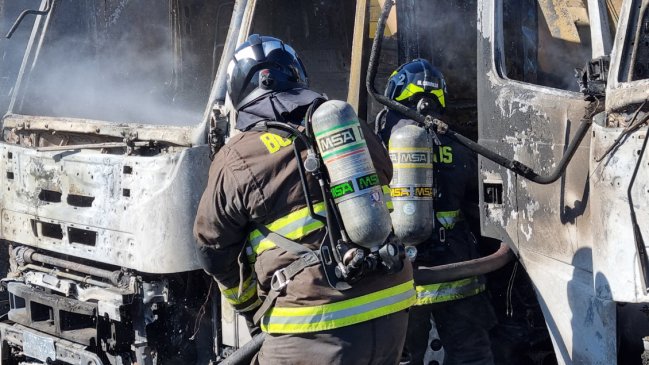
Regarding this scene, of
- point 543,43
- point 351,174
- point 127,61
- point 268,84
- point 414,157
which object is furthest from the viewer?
point 127,61

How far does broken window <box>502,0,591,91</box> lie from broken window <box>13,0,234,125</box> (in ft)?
8.51

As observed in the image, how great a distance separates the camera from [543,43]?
369cm

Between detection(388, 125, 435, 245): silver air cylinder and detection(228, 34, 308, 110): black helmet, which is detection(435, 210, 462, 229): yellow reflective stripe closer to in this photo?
detection(388, 125, 435, 245): silver air cylinder

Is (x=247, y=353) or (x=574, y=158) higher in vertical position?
(x=574, y=158)

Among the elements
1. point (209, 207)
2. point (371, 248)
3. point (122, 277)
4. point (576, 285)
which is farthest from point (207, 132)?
point (576, 285)

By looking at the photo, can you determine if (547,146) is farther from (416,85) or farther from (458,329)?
(458,329)

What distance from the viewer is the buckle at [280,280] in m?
2.86

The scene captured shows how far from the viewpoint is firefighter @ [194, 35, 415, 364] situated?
2.83m

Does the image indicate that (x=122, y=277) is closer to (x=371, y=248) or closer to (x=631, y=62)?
(x=371, y=248)

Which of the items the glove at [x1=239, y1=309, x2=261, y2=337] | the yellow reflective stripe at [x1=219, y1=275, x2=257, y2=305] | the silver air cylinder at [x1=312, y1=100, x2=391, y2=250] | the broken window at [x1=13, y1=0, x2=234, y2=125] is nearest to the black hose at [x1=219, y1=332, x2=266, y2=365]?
the glove at [x1=239, y1=309, x2=261, y2=337]

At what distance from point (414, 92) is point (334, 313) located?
5.21ft

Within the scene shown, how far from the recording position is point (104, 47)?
5.71 m

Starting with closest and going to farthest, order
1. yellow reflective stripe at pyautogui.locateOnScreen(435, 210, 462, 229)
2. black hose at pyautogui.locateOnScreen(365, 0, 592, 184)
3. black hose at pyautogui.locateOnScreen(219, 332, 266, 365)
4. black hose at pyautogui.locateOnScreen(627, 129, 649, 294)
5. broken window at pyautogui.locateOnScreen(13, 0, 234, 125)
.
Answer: black hose at pyautogui.locateOnScreen(627, 129, 649, 294) < black hose at pyautogui.locateOnScreen(365, 0, 592, 184) < black hose at pyautogui.locateOnScreen(219, 332, 266, 365) < yellow reflective stripe at pyautogui.locateOnScreen(435, 210, 462, 229) < broken window at pyautogui.locateOnScreen(13, 0, 234, 125)

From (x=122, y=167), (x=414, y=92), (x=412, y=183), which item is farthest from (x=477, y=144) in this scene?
(x=122, y=167)
